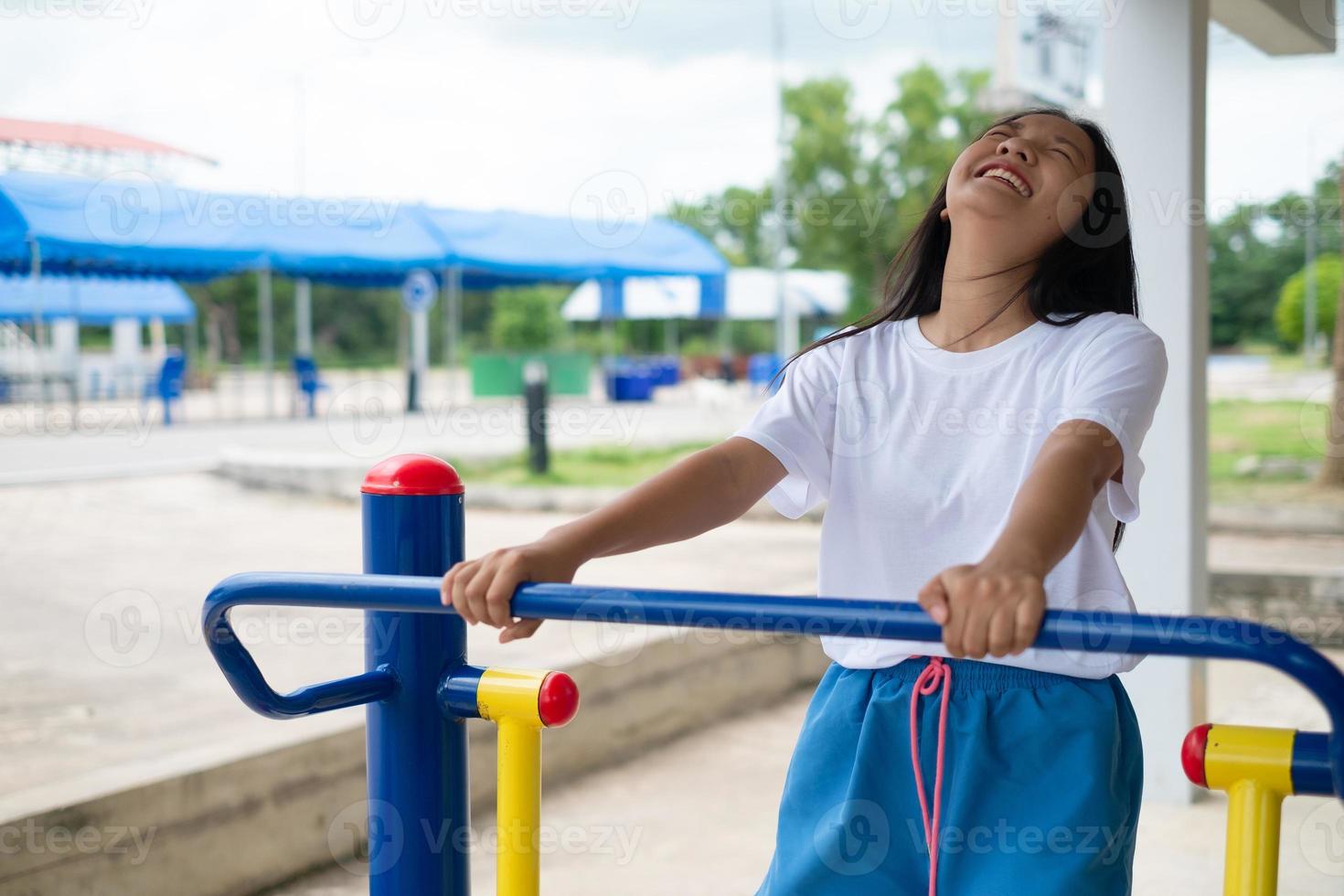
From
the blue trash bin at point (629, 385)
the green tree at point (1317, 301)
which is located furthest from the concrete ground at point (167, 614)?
the green tree at point (1317, 301)

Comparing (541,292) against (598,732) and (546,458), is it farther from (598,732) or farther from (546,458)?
(598,732)

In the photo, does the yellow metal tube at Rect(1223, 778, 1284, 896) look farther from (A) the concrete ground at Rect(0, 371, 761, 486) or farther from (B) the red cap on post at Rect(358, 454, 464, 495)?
(A) the concrete ground at Rect(0, 371, 761, 486)

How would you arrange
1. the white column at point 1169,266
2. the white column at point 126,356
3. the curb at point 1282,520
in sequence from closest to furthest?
the white column at point 1169,266
the curb at point 1282,520
the white column at point 126,356

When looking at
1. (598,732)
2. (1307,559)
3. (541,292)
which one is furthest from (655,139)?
(598,732)

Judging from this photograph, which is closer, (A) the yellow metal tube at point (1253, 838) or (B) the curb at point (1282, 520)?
(A) the yellow metal tube at point (1253, 838)

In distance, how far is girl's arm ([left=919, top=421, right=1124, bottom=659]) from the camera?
92 cm

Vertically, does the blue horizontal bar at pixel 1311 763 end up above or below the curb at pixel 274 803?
above

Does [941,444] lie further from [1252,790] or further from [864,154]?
[864,154]

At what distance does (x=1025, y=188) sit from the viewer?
134cm

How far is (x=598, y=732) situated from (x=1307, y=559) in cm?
449

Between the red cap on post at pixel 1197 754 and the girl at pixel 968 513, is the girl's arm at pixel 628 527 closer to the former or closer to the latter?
the girl at pixel 968 513

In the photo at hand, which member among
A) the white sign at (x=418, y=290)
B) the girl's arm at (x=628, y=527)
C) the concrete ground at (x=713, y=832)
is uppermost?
the white sign at (x=418, y=290)

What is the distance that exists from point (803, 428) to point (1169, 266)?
2025mm

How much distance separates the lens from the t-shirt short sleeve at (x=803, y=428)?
138 cm
